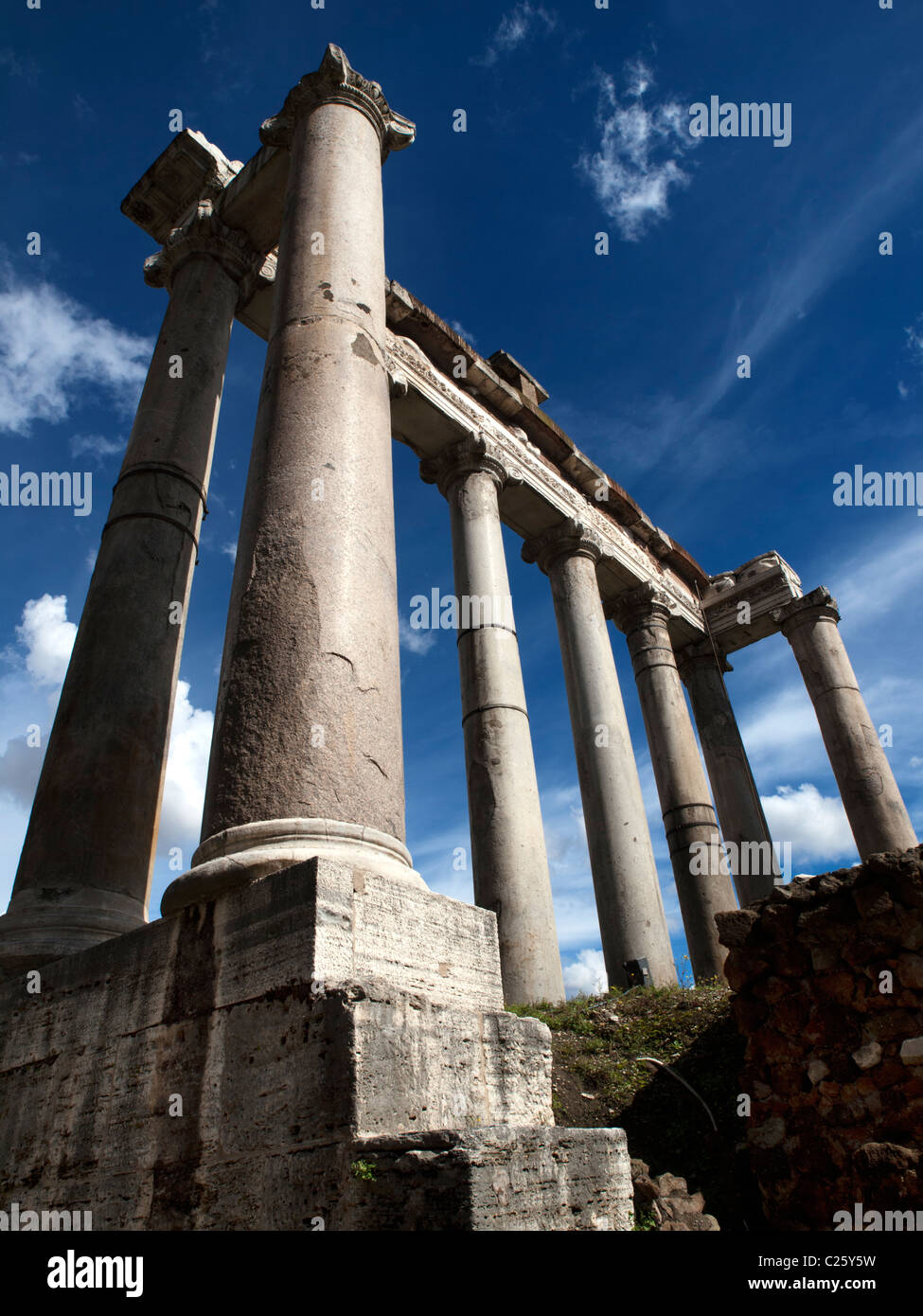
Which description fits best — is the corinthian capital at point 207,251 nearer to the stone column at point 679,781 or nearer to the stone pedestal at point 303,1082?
the stone pedestal at point 303,1082

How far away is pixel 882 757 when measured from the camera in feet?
74.6

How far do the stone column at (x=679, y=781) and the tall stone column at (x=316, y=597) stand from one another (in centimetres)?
1408

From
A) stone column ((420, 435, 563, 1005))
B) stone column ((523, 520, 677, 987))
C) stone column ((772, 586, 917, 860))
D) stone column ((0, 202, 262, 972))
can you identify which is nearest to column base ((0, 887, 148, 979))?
stone column ((0, 202, 262, 972))

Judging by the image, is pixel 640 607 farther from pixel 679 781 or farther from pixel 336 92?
pixel 336 92

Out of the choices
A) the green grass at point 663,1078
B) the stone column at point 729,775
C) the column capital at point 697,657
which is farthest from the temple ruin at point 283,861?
the column capital at point 697,657

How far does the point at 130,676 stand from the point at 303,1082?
5.92m

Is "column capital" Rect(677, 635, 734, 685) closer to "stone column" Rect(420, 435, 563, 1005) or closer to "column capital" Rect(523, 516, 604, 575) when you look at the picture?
"column capital" Rect(523, 516, 604, 575)

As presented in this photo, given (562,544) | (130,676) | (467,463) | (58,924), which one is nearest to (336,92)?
(130,676)

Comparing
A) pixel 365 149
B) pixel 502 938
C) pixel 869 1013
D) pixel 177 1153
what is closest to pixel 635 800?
pixel 502 938

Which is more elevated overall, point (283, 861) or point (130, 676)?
point (130, 676)

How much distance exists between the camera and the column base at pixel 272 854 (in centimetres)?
522

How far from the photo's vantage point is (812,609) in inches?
1011
